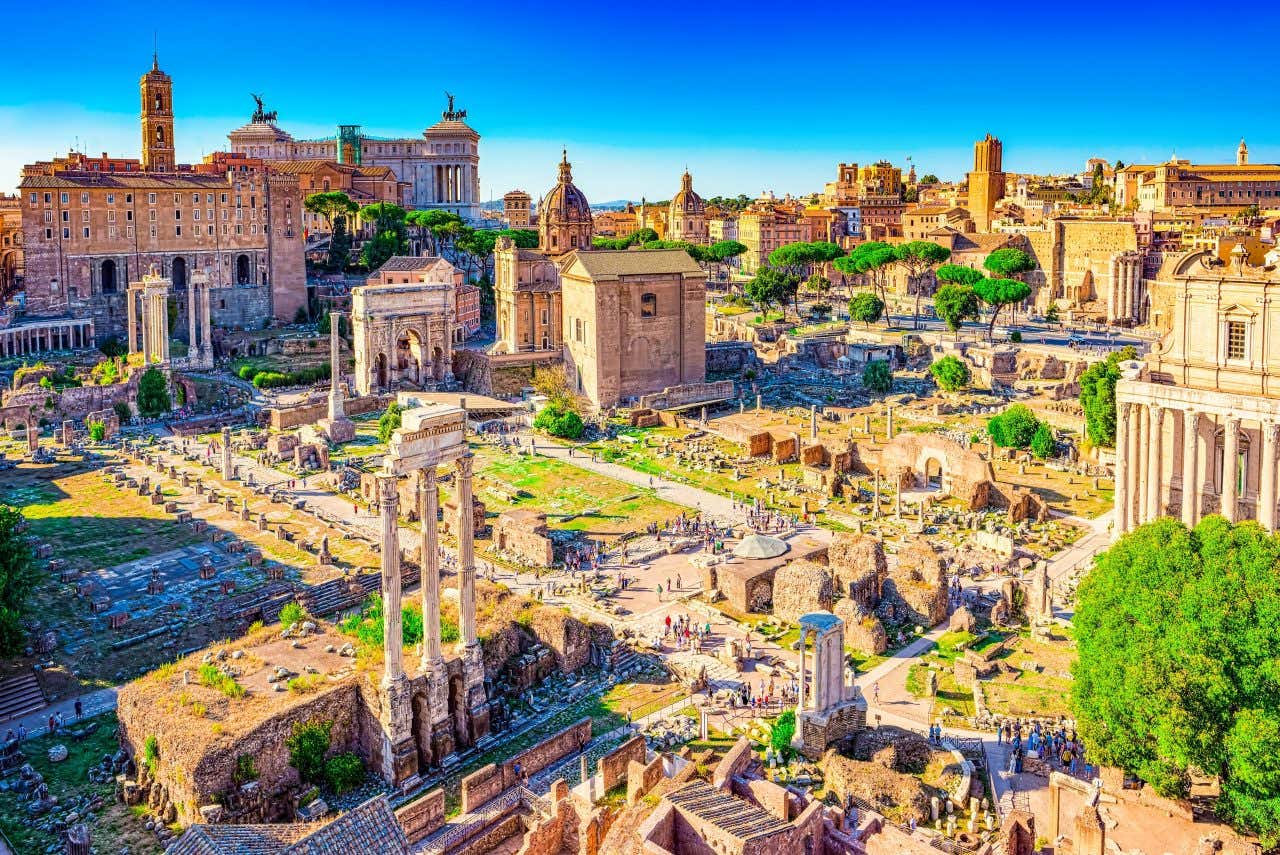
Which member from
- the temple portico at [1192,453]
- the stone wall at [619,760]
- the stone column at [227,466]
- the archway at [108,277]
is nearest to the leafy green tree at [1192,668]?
the stone wall at [619,760]

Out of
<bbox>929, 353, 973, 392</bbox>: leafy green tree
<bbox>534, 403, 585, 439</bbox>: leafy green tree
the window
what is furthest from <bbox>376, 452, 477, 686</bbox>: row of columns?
<bbox>929, 353, 973, 392</bbox>: leafy green tree

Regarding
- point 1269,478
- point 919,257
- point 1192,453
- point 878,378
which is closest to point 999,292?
point 878,378

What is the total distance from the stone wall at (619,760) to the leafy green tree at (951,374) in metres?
50.2

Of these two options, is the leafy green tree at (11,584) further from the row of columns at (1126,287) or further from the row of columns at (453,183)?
the row of columns at (453,183)

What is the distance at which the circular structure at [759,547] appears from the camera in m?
40.0

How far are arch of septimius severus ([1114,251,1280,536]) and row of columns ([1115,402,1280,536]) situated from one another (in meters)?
0.04

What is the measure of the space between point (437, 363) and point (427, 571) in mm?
50639

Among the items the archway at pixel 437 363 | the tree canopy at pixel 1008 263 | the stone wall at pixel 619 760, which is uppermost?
the tree canopy at pixel 1008 263

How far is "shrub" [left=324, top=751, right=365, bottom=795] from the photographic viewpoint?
2614 centimetres

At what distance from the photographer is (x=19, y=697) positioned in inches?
1212

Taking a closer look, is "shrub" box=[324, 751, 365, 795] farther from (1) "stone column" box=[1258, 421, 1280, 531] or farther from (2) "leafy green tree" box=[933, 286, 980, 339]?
(2) "leafy green tree" box=[933, 286, 980, 339]

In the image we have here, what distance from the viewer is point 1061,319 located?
340 ft

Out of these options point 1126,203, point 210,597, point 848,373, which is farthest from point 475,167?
point 210,597

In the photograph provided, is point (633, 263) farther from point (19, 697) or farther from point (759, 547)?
point (19, 697)
